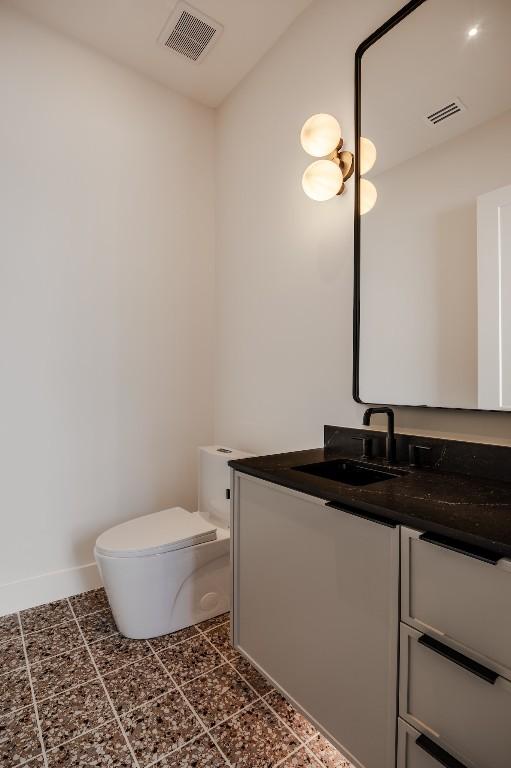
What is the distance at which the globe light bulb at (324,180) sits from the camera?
1.64 m

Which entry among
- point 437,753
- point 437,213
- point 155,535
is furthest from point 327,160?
point 437,753

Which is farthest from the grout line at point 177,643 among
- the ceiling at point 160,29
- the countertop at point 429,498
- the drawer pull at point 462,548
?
the ceiling at point 160,29

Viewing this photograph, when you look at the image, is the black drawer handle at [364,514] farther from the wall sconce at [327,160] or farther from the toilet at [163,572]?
the wall sconce at [327,160]

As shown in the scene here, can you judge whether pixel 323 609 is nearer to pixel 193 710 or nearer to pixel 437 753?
pixel 437 753

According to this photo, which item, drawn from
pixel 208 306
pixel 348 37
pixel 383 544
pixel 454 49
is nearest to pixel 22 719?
pixel 383 544

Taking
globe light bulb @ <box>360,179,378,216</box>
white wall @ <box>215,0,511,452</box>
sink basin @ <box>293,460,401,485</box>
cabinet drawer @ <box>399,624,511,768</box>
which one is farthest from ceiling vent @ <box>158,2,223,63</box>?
cabinet drawer @ <box>399,624,511,768</box>

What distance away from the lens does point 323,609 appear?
3.52 feet

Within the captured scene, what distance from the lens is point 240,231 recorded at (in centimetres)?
233

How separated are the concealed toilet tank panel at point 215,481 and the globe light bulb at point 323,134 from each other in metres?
1.43

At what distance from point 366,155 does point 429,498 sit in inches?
52.6

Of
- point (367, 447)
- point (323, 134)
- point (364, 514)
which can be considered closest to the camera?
point (364, 514)

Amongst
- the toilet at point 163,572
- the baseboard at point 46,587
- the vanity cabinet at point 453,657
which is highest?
the vanity cabinet at point 453,657

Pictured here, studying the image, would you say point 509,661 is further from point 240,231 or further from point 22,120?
point 22,120

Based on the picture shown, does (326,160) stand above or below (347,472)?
above
